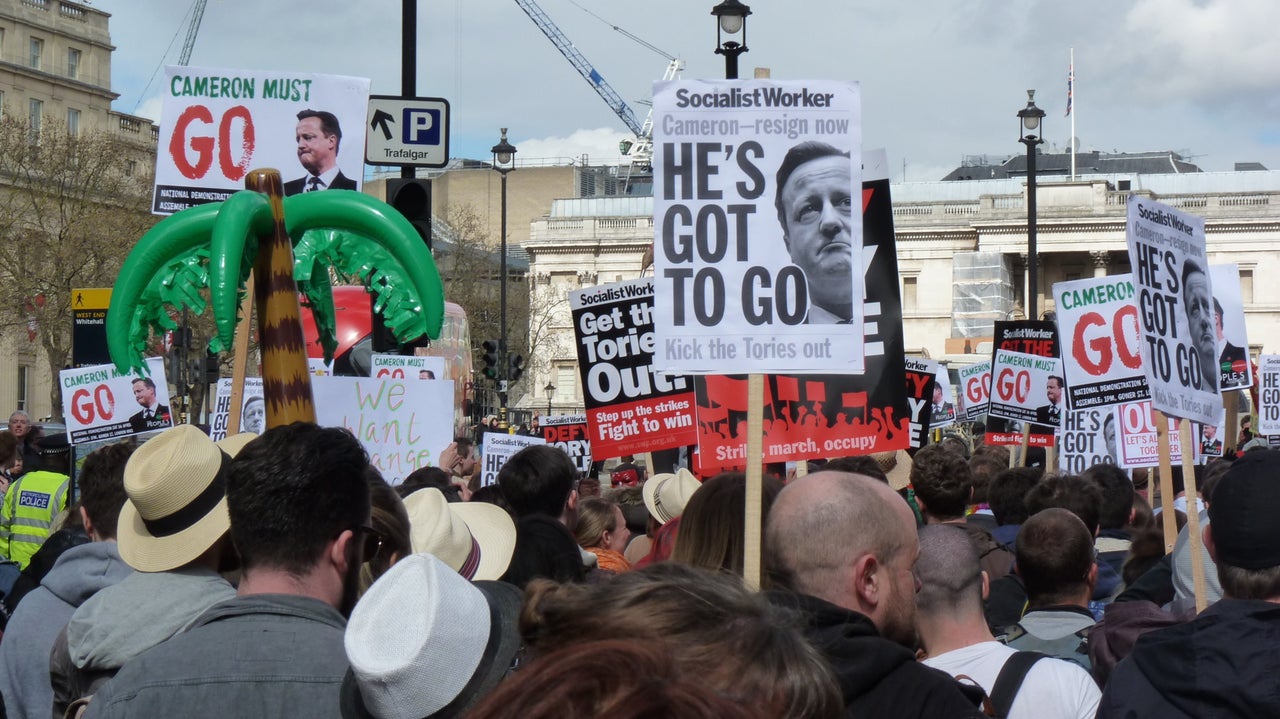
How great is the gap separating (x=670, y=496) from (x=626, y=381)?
2834 millimetres

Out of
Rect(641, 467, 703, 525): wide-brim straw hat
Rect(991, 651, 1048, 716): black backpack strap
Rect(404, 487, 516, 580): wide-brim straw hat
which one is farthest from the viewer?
Rect(641, 467, 703, 525): wide-brim straw hat

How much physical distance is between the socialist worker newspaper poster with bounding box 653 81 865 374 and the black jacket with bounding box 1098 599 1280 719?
1.93 meters

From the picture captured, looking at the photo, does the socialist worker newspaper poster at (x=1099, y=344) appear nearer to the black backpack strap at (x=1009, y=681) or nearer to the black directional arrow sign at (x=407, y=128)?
the black directional arrow sign at (x=407, y=128)

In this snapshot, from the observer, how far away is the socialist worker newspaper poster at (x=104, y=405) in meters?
11.2

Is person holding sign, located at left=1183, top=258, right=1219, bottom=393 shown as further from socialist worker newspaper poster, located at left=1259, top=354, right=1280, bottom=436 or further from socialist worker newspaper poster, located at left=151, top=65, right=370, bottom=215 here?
socialist worker newspaper poster, located at left=1259, top=354, right=1280, bottom=436

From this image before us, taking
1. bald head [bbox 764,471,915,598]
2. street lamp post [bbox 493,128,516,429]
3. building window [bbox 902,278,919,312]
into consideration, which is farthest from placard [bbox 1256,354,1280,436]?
building window [bbox 902,278,919,312]

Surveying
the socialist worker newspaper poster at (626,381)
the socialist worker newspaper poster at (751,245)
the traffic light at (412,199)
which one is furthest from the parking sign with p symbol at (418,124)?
the socialist worker newspaper poster at (751,245)

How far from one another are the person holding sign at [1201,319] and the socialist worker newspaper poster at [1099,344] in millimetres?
4178

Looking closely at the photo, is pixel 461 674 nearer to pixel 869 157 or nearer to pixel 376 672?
pixel 376 672

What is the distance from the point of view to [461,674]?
7.38 ft

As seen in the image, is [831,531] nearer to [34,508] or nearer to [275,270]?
[275,270]

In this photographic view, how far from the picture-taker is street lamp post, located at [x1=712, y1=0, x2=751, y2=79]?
14625mm

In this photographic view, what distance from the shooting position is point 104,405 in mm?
11336

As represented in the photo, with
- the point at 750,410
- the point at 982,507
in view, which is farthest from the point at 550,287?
the point at 750,410
